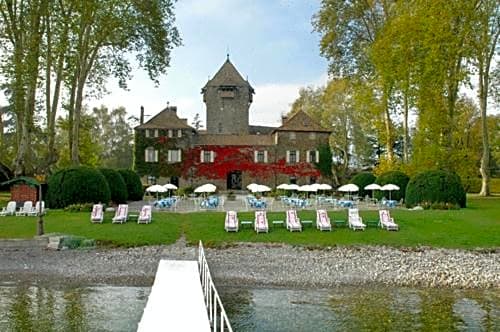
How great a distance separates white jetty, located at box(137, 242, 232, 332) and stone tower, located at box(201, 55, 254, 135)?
3930 centimetres

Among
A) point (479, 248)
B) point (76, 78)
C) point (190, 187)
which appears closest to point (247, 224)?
point (479, 248)

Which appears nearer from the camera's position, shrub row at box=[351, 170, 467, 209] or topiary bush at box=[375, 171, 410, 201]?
shrub row at box=[351, 170, 467, 209]

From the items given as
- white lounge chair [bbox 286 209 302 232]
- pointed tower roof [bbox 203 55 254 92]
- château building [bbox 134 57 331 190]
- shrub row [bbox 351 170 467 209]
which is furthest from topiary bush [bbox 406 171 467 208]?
pointed tower roof [bbox 203 55 254 92]

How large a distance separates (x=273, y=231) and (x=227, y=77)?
34525 mm

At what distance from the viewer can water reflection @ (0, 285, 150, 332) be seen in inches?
398

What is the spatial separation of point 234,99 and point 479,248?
36380 millimetres

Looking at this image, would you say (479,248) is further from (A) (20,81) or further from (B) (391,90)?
(A) (20,81)

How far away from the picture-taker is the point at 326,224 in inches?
789

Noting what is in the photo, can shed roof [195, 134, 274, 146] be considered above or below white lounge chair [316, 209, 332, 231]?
above

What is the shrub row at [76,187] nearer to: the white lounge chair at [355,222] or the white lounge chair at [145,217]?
the white lounge chair at [145,217]

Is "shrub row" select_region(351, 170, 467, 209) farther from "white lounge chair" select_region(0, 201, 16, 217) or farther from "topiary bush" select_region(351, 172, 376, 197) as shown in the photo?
"white lounge chair" select_region(0, 201, 16, 217)

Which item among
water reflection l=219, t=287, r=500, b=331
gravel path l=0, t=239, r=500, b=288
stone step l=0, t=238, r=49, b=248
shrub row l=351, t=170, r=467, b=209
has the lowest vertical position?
water reflection l=219, t=287, r=500, b=331

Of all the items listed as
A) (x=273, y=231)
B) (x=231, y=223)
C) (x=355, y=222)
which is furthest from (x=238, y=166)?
(x=273, y=231)

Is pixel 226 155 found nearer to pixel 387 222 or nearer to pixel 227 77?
pixel 227 77
